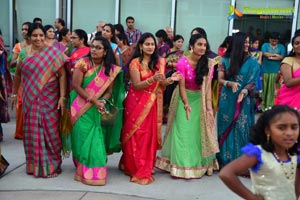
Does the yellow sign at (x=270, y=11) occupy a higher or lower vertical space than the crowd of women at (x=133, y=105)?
higher

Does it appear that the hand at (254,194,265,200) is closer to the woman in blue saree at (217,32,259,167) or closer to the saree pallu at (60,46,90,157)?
the woman in blue saree at (217,32,259,167)

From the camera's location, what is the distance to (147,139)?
13.7 ft

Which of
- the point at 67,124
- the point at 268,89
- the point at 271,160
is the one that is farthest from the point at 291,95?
the point at 268,89

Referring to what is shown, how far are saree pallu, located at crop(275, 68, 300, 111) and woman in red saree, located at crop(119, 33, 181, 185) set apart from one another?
1047 mm

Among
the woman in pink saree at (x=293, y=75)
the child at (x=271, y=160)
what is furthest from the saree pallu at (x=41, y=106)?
the child at (x=271, y=160)

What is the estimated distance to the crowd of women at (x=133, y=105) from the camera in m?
4.04

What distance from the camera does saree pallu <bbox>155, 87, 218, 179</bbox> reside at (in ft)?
13.9

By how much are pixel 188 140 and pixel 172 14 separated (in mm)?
5993

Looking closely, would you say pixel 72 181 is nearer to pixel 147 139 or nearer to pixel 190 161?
pixel 147 139

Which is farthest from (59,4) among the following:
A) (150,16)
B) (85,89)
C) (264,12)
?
(85,89)

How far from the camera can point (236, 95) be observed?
4.49 meters

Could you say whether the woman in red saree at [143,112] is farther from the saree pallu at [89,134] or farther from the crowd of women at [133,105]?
the saree pallu at [89,134]

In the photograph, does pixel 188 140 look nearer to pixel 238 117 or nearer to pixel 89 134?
pixel 238 117

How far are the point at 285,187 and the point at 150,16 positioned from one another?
26.9 ft
